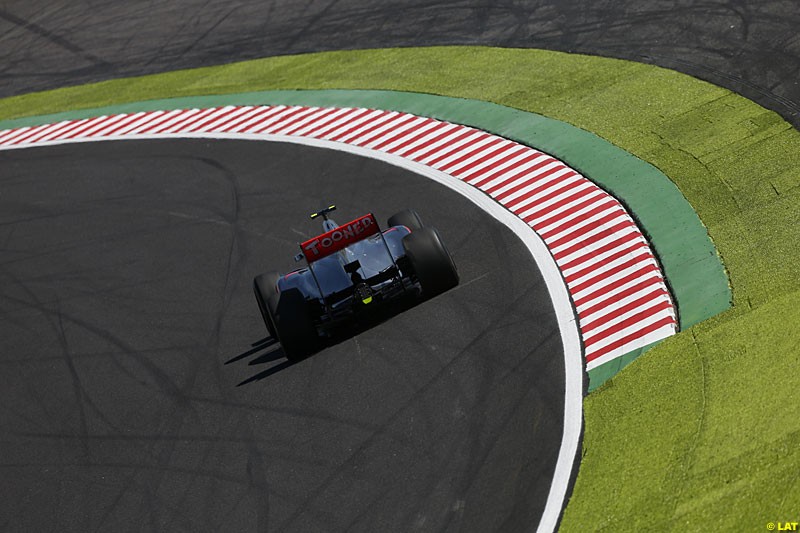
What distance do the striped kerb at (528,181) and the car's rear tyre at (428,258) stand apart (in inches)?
76.1

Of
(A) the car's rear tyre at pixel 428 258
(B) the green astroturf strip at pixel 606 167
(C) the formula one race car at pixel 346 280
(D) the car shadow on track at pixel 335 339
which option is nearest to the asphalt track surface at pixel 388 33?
(B) the green astroturf strip at pixel 606 167

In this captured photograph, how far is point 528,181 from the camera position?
18859mm

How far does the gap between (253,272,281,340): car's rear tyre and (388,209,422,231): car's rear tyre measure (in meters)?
2.24

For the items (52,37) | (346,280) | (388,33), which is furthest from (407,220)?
(52,37)

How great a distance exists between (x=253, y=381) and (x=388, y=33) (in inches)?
556

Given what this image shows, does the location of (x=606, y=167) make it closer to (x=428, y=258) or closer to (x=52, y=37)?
(x=428, y=258)

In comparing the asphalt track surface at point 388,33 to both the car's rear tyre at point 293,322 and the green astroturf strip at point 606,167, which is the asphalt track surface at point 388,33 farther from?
the car's rear tyre at point 293,322

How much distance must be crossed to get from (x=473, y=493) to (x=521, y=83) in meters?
12.5

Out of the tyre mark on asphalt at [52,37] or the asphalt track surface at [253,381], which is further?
the tyre mark on asphalt at [52,37]

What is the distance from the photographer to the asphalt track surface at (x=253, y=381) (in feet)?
42.9

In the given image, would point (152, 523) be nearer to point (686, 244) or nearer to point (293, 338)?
point (293, 338)

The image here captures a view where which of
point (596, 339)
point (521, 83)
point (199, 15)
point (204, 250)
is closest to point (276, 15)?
point (199, 15)

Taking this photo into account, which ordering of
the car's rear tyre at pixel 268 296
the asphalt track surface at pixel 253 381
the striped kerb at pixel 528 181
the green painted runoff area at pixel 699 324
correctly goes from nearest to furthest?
the green painted runoff area at pixel 699 324 → the asphalt track surface at pixel 253 381 → the striped kerb at pixel 528 181 → the car's rear tyre at pixel 268 296

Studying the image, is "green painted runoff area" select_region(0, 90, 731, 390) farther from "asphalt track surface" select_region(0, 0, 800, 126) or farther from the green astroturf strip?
"asphalt track surface" select_region(0, 0, 800, 126)
